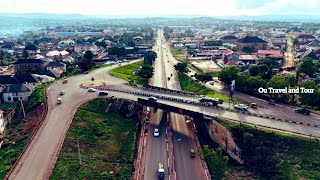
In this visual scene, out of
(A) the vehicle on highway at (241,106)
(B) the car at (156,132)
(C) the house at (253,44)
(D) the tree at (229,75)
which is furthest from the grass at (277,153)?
(C) the house at (253,44)

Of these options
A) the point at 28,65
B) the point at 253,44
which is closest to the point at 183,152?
the point at 28,65

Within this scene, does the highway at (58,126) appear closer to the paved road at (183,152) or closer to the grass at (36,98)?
the paved road at (183,152)

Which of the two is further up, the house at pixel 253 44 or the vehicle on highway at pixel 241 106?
the house at pixel 253 44

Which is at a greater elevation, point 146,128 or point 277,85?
point 277,85

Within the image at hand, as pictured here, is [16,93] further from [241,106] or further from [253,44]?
[253,44]

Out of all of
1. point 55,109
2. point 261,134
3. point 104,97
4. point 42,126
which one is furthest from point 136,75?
point 261,134

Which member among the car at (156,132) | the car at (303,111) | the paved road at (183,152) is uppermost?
the car at (303,111)

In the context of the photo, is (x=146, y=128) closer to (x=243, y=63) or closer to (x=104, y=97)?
(x=104, y=97)
